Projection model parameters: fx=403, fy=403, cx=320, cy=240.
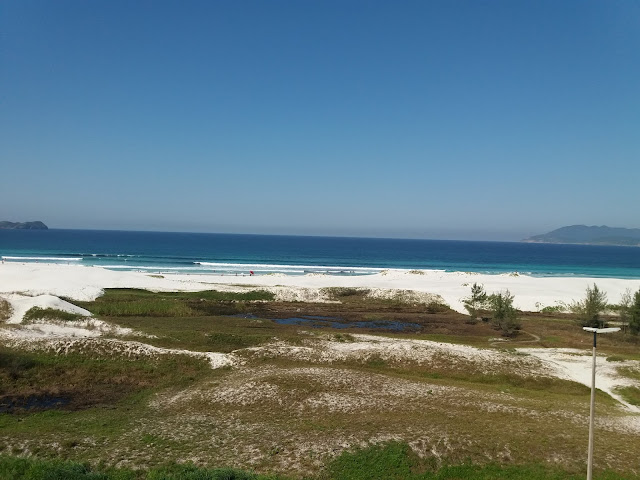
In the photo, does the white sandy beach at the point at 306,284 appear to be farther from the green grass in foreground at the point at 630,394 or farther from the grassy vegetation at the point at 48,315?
the green grass in foreground at the point at 630,394

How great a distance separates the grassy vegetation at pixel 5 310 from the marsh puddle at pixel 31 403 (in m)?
22.0

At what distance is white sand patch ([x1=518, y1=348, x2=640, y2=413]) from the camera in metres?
32.2

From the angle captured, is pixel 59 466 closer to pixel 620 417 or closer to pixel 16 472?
pixel 16 472

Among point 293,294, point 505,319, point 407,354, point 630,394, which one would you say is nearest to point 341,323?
point 293,294

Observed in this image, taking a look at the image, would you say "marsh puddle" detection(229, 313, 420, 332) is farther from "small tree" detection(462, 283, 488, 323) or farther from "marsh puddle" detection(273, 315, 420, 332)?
"small tree" detection(462, 283, 488, 323)

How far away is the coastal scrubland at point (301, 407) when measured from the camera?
61.7ft

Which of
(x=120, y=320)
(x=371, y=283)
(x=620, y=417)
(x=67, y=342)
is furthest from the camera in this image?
(x=371, y=283)

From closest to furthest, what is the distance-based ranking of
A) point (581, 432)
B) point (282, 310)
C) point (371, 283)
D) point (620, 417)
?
point (581, 432)
point (620, 417)
point (282, 310)
point (371, 283)

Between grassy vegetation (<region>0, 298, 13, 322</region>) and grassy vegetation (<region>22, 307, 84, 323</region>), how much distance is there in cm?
168

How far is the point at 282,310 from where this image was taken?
64375mm

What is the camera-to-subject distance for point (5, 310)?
43969 millimetres

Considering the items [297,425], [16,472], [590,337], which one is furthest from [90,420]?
[590,337]

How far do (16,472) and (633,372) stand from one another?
141 ft

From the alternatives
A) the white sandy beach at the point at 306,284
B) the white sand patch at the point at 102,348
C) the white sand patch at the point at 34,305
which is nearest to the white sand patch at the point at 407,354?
the white sand patch at the point at 102,348
